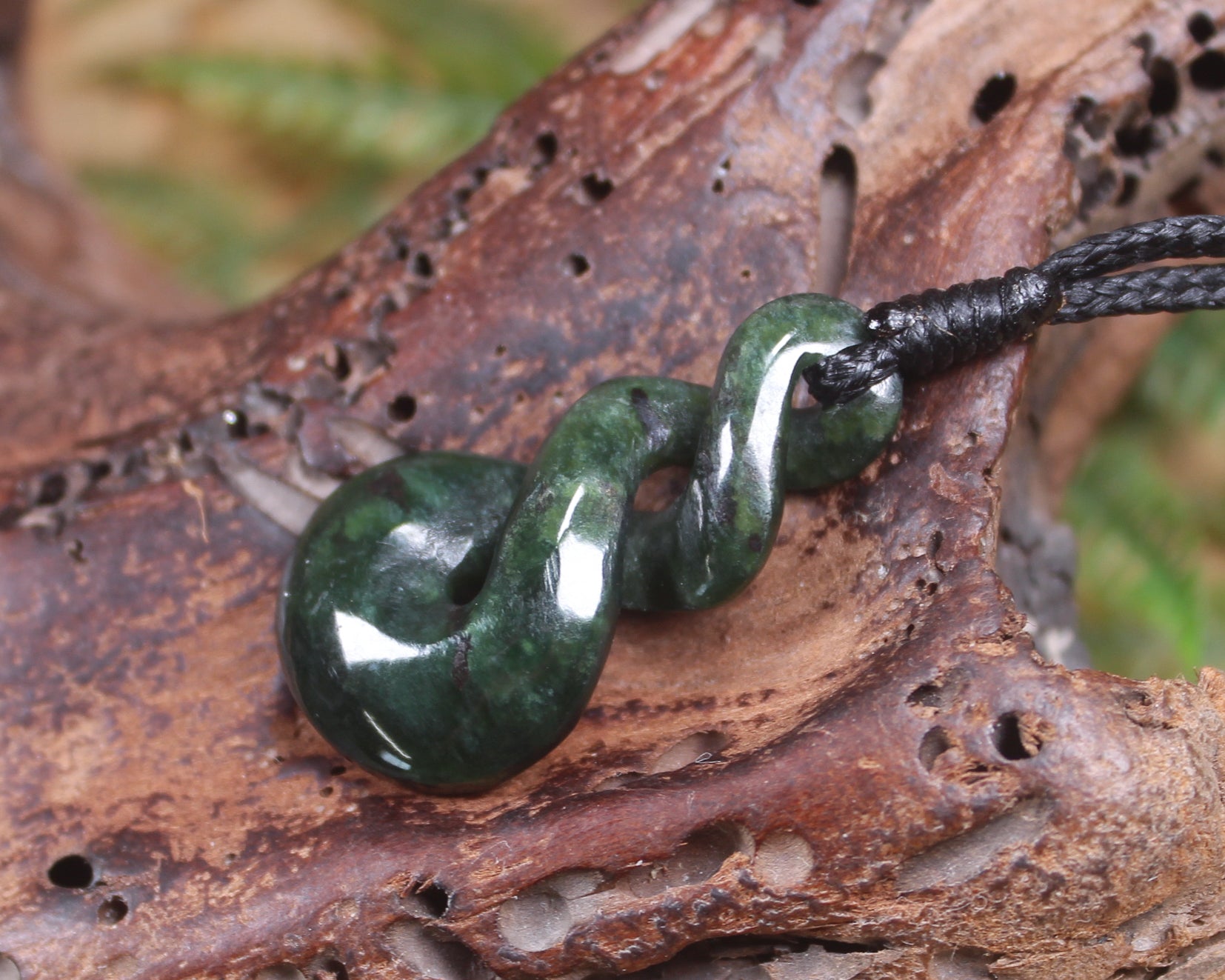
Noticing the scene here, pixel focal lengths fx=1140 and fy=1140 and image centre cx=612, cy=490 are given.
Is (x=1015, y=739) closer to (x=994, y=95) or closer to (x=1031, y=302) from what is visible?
(x=1031, y=302)

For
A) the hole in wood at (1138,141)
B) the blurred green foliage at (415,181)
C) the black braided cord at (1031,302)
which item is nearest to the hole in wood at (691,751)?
the black braided cord at (1031,302)

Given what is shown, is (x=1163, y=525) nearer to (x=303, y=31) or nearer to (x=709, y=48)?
(x=709, y=48)

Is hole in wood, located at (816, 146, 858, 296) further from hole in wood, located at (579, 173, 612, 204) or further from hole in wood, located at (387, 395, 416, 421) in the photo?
hole in wood, located at (387, 395, 416, 421)

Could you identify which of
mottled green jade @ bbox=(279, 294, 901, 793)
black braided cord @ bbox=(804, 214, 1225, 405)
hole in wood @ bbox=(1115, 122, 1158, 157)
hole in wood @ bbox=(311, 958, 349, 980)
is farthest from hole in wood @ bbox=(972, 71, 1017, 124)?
hole in wood @ bbox=(311, 958, 349, 980)

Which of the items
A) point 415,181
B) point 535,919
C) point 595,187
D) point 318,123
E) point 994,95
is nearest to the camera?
point 535,919

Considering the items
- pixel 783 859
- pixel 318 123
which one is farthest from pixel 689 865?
pixel 318 123

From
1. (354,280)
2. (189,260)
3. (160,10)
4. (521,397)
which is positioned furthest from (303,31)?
(521,397)
